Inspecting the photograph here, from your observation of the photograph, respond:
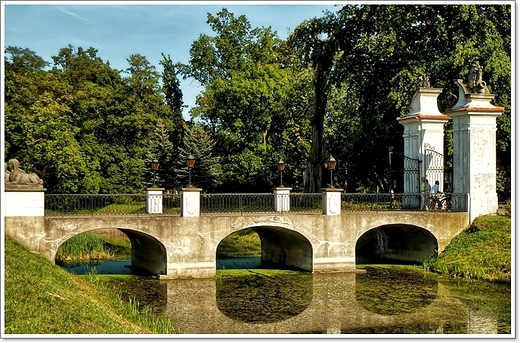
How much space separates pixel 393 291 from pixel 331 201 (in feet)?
15.2

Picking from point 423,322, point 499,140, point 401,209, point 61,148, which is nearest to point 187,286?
point 423,322

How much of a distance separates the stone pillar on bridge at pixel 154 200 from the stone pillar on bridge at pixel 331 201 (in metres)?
5.56

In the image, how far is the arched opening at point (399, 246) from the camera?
1038 inches

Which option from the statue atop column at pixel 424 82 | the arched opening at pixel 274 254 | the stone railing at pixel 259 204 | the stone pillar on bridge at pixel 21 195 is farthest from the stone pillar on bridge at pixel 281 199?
the stone pillar on bridge at pixel 21 195

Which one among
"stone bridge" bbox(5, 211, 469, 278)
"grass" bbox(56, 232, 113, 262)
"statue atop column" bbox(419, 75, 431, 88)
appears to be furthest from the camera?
"statue atop column" bbox(419, 75, 431, 88)

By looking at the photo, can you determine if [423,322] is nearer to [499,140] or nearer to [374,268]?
[374,268]

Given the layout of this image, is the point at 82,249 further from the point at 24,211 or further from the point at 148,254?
the point at 24,211

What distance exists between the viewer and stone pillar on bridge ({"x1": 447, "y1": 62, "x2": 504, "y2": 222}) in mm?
25812

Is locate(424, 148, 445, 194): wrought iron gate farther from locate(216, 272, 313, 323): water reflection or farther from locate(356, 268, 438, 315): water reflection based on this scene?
locate(216, 272, 313, 323): water reflection

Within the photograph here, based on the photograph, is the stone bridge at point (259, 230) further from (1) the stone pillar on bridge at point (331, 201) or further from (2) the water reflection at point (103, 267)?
(2) the water reflection at point (103, 267)

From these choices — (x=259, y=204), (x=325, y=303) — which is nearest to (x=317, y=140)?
(x=259, y=204)

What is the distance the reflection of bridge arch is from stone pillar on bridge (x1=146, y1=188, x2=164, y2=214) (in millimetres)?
932

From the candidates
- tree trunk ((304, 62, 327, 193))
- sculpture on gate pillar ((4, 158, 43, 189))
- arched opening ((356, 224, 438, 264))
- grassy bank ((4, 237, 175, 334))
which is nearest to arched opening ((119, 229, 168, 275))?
sculpture on gate pillar ((4, 158, 43, 189))

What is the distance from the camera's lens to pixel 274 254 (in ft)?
90.3
